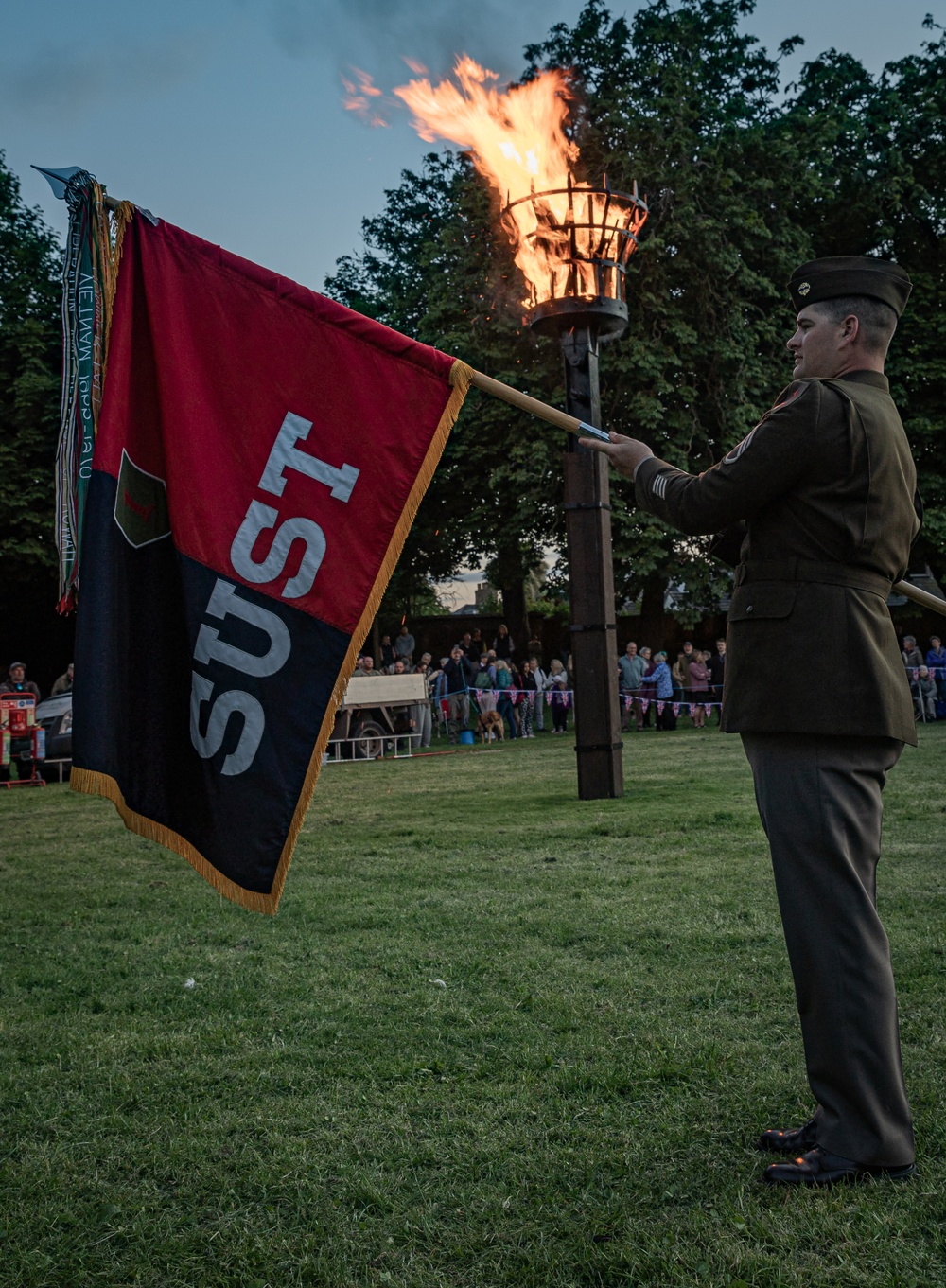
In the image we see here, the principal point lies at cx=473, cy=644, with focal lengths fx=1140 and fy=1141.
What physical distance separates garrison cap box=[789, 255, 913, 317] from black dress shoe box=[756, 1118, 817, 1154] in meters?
2.27

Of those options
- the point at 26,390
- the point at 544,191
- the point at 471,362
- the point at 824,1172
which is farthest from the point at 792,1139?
the point at 26,390

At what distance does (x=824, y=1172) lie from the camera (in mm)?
2938

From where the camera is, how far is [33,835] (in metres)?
10.7

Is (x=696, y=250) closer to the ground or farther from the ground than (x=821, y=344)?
farther from the ground

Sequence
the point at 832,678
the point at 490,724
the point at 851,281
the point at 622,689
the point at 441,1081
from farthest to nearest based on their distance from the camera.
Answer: the point at 622,689
the point at 490,724
the point at 441,1081
the point at 851,281
the point at 832,678

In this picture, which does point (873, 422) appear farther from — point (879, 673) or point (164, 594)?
point (164, 594)

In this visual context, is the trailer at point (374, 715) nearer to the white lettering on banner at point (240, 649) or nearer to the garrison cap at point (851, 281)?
the white lettering on banner at point (240, 649)

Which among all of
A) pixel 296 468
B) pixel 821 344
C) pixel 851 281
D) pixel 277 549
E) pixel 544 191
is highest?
pixel 544 191

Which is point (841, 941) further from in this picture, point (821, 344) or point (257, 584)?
point (257, 584)

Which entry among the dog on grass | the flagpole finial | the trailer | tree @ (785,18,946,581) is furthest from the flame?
tree @ (785,18,946,581)

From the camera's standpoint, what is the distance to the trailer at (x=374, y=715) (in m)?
19.7

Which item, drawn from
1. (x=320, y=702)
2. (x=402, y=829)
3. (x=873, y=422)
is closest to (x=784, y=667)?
(x=873, y=422)

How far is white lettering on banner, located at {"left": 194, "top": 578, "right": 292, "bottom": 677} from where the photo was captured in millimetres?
3527

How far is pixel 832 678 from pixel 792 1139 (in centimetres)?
128
